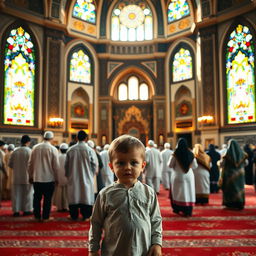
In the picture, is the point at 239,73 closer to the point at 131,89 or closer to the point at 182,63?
the point at 182,63

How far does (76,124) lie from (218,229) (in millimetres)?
14333

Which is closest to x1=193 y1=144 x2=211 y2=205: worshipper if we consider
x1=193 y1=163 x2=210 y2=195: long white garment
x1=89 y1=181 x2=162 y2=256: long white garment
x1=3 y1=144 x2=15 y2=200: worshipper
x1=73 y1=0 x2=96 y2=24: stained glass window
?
x1=193 y1=163 x2=210 y2=195: long white garment

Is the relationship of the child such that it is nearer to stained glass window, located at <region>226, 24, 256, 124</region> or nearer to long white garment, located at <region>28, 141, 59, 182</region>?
long white garment, located at <region>28, 141, 59, 182</region>

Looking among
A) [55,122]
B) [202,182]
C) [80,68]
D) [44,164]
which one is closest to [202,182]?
[202,182]

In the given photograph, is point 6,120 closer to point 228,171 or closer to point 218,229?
point 228,171

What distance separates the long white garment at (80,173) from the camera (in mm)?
4762

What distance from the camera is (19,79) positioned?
1409 centimetres

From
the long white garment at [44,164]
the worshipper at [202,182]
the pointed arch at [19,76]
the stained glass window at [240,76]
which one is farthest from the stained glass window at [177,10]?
the long white garment at [44,164]

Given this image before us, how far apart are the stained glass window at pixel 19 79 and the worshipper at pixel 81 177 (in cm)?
974

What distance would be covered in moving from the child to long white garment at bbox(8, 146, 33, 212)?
4.57 metres

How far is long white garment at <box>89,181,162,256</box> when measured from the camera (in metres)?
1.35

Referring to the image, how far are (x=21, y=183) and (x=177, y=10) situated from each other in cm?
1590

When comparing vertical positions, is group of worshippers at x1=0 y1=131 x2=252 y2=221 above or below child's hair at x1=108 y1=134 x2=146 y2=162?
below

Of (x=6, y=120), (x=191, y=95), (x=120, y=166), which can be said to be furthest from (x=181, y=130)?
(x=120, y=166)
